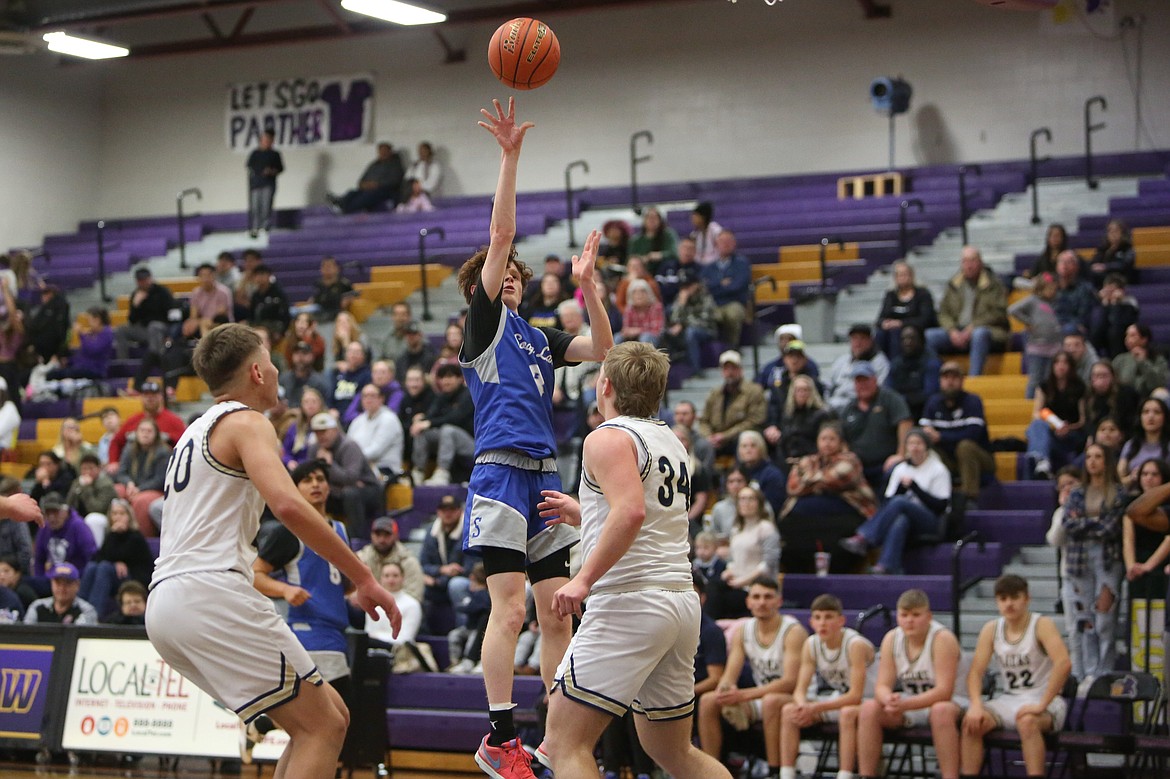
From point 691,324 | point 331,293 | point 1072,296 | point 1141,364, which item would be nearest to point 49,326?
point 331,293

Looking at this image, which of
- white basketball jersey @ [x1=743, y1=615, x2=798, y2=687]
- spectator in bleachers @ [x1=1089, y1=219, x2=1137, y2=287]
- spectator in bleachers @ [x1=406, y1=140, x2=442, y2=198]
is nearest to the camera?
white basketball jersey @ [x1=743, y1=615, x2=798, y2=687]

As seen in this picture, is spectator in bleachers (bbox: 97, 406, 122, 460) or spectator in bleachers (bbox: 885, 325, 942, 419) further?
spectator in bleachers (bbox: 97, 406, 122, 460)

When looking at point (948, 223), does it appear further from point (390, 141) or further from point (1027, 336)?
point (390, 141)

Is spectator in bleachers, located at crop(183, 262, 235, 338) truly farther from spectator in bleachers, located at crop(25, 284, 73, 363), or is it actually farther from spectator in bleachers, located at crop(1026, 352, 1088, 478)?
spectator in bleachers, located at crop(1026, 352, 1088, 478)

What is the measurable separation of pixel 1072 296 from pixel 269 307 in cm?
852

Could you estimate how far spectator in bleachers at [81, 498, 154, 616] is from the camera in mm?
12305

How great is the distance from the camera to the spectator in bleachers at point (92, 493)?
13523mm

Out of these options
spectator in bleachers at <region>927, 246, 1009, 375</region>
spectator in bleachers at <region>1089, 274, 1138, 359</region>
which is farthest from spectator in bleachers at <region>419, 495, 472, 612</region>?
spectator in bleachers at <region>1089, 274, 1138, 359</region>

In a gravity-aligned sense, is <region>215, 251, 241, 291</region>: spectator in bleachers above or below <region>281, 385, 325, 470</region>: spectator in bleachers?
above

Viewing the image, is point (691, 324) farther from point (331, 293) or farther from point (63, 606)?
point (63, 606)

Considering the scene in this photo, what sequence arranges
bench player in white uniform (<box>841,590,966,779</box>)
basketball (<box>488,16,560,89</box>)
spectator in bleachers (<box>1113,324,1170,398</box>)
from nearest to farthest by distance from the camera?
basketball (<box>488,16,560,89</box>) → bench player in white uniform (<box>841,590,966,779</box>) → spectator in bleachers (<box>1113,324,1170,398</box>)

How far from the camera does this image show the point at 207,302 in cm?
1728

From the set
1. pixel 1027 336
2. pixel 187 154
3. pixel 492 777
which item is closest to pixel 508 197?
pixel 492 777

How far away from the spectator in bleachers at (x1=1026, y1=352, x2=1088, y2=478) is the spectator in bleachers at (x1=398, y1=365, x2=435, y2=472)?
531 centimetres
